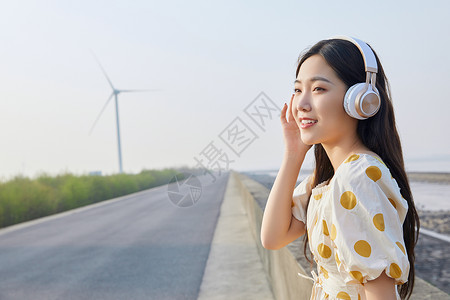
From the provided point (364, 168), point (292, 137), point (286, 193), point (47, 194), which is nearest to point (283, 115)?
point (292, 137)

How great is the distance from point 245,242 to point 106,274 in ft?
7.53

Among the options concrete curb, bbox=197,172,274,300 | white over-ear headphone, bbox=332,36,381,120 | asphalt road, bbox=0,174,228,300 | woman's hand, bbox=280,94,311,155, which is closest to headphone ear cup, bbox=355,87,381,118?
white over-ear headphone, bbox=332,36,381,120

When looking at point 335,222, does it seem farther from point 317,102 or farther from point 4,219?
point 4,219

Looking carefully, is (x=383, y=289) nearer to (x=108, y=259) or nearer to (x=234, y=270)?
(x=234, y=270)

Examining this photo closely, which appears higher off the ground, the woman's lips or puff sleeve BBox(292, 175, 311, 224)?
the woman's lips

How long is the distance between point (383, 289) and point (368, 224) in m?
0.16

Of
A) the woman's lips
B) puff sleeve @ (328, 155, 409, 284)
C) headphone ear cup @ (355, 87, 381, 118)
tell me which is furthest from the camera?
the woman's lips

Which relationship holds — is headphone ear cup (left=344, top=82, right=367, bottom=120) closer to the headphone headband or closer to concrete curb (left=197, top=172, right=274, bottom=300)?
the headphone headband

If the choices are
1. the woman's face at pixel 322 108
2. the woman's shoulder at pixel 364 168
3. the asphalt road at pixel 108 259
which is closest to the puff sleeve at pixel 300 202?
the woman's face at pixel 322 108

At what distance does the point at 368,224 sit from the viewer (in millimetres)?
1126

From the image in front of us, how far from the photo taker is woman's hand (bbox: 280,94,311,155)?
1.55 meters

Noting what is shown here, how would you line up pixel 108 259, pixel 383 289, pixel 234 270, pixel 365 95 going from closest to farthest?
1. pixel 383 289
2. pixel 365 95
3. pixel 234 270
4. pixel 108 259

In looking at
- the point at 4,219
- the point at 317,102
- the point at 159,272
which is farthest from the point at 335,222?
the point at 4,219

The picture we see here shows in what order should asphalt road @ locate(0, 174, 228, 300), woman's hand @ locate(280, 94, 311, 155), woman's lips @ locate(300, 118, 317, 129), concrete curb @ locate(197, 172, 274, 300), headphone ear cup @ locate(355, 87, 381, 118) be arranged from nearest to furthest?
headphone ear cup @ locate(355, 87, 381, 118) → woman's lips @ locate(300, 118, 317, 129) → woman's hand @ locate(280, 94, 311, 155) → concrete curb @ locate(197, 172, 274, 300) → asphalt road @ locate(0, 174, 228, 300)
